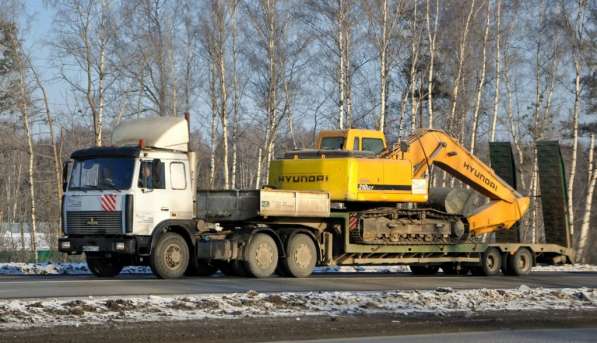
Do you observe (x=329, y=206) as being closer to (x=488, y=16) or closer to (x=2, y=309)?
(x=2, y=309)

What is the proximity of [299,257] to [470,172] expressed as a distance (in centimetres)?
724

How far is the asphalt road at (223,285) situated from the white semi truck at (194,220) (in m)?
0.78

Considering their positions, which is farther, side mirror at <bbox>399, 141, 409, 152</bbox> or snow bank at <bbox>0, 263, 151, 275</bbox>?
side mirror at <bbox>399, 141, 409, 152</bbox>

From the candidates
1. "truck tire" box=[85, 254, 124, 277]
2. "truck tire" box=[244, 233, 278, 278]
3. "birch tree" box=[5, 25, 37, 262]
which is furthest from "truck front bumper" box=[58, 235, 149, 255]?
"birch tree" box=[5, 25, 37, 262]

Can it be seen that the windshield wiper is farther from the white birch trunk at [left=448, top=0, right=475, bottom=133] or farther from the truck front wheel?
the white birch trunk at [left=448, top=0, right=475, bottom=133]

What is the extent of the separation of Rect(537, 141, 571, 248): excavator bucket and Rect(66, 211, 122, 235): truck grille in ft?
46.2

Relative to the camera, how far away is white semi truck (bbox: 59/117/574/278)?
2108 centimetres

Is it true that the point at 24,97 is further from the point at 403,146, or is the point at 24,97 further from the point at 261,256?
the point at 261,256

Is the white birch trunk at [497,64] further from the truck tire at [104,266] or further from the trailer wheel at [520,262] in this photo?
the truck tire at [104,266]

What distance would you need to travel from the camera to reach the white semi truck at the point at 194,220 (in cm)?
2108

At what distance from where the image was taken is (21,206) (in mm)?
68562

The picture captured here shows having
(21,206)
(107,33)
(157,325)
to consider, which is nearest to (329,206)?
(157,325)

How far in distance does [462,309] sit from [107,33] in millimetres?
27593

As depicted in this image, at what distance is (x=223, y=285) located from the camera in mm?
19234
